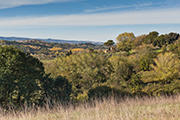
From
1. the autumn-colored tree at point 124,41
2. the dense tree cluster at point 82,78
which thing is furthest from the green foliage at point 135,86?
the autumn-colored tree at point 124,41

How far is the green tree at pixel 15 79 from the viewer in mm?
12172

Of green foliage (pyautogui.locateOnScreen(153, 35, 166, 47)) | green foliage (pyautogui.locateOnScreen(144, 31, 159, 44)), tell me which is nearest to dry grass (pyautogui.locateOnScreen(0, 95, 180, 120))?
green foliage (pyautogui.locateOnScreen(153, 35, 166, 47))

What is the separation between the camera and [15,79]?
13359mm

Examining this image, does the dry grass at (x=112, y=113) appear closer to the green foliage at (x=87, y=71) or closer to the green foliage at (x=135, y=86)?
the green foliage at (x=135, y=86)

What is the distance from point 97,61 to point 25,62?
25876 mm

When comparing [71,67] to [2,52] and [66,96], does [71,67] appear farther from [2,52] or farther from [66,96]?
[2,52]

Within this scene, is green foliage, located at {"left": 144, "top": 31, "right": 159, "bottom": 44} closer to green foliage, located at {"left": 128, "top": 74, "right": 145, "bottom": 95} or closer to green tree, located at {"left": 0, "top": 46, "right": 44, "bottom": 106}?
green foliage, located at {"left": 128, "top": 74, "right": 145, "bottom": 95}

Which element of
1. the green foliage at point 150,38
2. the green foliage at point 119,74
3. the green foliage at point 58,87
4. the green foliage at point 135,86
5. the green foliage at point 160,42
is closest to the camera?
the green foliage at point 58,87

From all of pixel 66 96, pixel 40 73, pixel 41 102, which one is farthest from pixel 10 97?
pixel 66 96

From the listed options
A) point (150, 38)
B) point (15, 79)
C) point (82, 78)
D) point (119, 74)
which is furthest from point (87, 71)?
point (150, 38)

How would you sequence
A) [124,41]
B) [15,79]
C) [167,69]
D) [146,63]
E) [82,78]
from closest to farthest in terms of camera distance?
[15,79] → [167,69] → [82,78] → [146,63] → [124,41]

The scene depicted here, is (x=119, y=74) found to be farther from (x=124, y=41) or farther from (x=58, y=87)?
(x=124, y=41)

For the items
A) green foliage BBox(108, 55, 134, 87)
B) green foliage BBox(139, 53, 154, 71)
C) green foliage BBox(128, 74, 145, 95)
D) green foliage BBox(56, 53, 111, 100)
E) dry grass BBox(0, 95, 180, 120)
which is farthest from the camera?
green foliage BBox(139, 53, 154, 71)

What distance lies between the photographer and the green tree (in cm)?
1217
